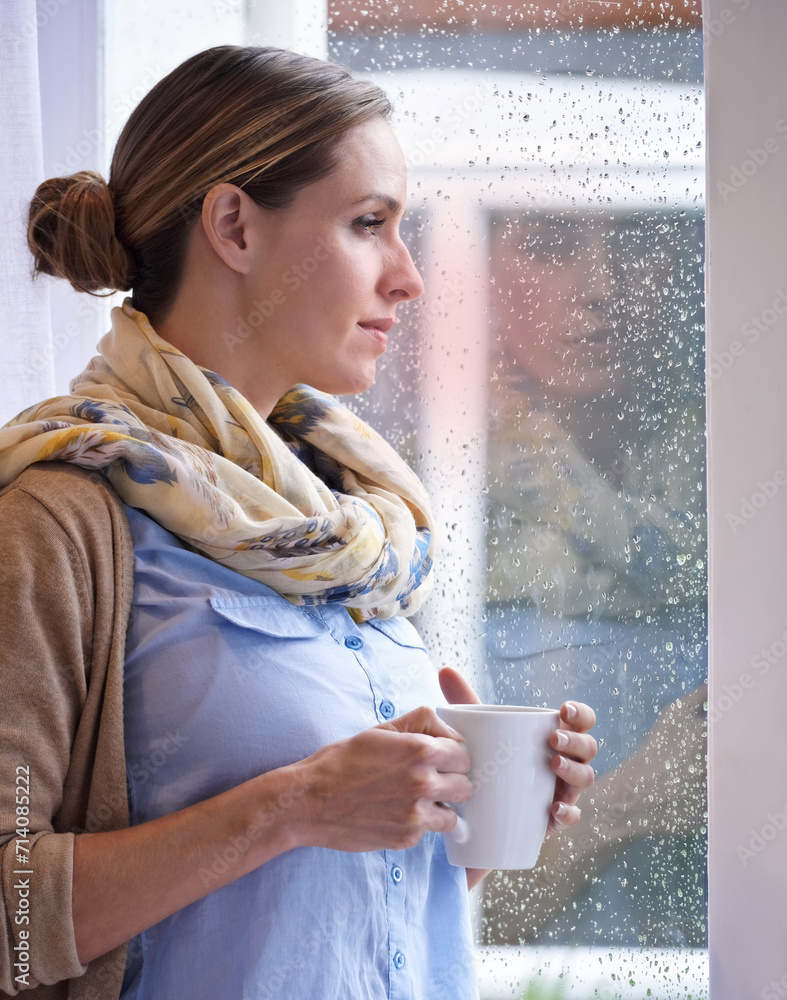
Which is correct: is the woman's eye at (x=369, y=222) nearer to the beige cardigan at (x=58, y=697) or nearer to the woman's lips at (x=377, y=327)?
the woman's lips at (x=377, y=327)

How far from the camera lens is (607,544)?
1.10m

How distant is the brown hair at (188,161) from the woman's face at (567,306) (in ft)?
1.00

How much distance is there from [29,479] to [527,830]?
472 millimetres

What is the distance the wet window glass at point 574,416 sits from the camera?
3.52 feet

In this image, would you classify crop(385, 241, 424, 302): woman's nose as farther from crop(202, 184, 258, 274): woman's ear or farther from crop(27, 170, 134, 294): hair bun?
crop(27, 170, 134, 294): hair bun

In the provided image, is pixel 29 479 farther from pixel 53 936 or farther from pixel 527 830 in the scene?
pixel 527 830

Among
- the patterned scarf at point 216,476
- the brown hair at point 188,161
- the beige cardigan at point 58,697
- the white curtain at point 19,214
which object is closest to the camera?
the beige cardigan at point 58,697

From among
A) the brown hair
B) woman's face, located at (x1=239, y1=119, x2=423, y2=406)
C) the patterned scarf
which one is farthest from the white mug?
the brown hair

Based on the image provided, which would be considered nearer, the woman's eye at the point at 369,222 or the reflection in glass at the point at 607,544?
the woman's eye at the point at 369,222

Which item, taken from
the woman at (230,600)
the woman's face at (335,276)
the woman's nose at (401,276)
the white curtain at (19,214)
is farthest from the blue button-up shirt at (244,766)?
the white curtain at (19,214)

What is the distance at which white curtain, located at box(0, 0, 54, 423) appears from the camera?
3.47ft

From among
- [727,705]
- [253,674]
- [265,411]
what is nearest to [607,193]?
[265,411]

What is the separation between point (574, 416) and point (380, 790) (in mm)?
599

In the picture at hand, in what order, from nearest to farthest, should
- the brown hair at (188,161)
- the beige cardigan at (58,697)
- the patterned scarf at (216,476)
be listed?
1. the beige cardigan at (58,697)
2. the patterned scarf at (216,476)
3. the brown hair at (188,161)
